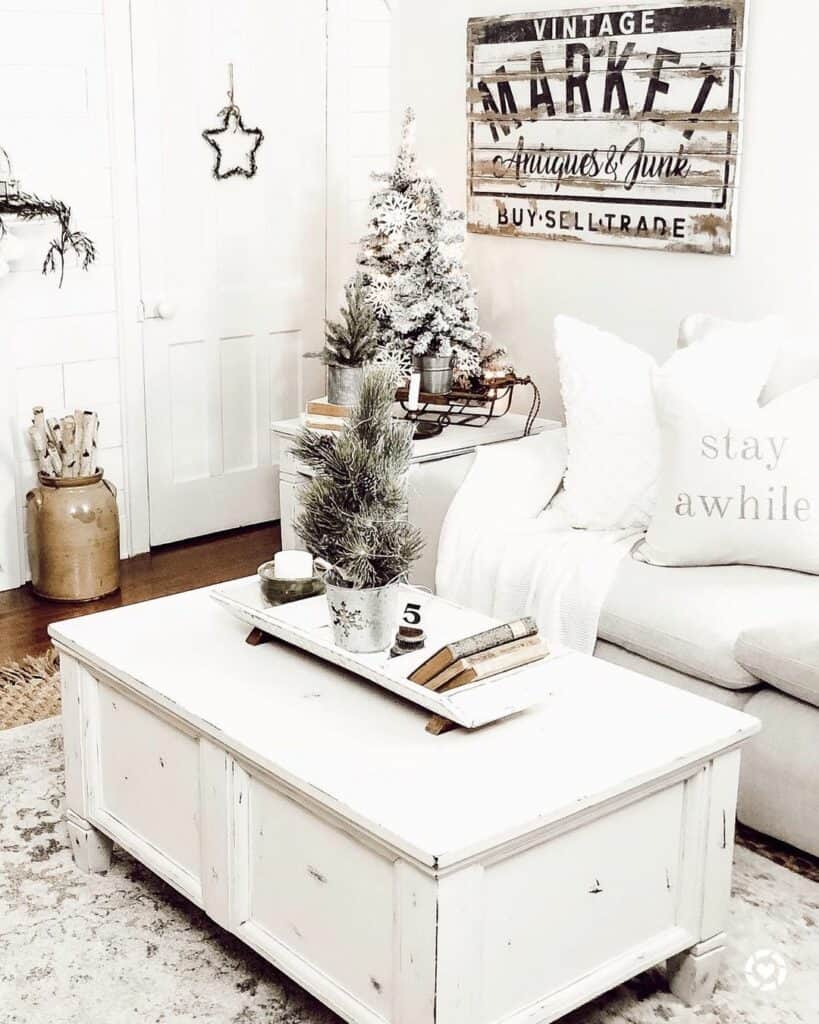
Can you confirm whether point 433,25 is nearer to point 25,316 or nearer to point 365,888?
point 25,316

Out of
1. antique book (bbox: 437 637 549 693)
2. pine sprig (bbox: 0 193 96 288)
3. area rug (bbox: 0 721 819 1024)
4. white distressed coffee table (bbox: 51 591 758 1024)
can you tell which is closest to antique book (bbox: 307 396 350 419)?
pine sprig (bbox: 0 193 96 288)

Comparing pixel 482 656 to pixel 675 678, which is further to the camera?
pixel 675 678

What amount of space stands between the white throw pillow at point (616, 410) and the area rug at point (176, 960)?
884 mm

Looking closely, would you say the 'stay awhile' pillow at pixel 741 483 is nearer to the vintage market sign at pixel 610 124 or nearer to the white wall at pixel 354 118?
the vintage market sign at pixel 610 124

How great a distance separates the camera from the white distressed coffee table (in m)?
1.76

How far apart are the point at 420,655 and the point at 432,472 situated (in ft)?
4.00

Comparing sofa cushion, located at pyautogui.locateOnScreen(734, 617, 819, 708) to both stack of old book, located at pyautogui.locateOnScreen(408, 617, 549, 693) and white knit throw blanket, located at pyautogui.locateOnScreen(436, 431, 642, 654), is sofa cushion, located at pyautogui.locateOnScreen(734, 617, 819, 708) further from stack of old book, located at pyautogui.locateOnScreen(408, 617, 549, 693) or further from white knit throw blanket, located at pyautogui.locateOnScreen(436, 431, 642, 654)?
stack of old book, located at pyautogui.locateOnScreen(408, 617, 549, 693)

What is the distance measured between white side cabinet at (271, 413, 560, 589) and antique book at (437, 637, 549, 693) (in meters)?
0.95

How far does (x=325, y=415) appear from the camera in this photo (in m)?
3.72

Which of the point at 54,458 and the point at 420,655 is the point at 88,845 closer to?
the point at 420,655

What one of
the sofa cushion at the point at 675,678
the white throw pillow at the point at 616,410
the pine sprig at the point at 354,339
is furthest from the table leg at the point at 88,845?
the pine sprig at the point at 354,339

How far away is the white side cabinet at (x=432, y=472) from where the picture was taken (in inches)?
131

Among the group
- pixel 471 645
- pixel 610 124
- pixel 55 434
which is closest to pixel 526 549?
pixel 471 645

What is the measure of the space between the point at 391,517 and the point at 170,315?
2488mm
